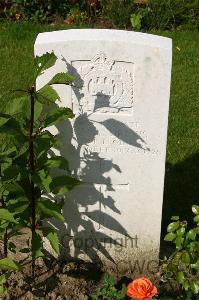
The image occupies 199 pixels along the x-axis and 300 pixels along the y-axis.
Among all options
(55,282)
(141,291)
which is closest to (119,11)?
(55,282)

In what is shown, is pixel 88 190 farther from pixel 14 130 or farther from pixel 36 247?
pixel 14 130

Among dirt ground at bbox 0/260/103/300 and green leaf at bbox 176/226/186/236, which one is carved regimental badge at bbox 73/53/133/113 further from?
dirt ground at bbox 0/260/103/300

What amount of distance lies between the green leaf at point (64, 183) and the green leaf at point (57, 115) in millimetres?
394

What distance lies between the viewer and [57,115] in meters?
3.12

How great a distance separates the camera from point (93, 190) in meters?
3.71

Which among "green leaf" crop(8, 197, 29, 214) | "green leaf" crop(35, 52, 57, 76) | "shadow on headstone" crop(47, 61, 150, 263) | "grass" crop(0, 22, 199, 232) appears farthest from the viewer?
"grass" crop(0, 22, 199, 232)

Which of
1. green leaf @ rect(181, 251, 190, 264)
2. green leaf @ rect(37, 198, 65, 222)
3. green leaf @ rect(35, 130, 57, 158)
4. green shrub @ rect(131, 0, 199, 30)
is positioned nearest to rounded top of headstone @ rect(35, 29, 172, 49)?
green leaf @ rect(35, 130, 57, 158)

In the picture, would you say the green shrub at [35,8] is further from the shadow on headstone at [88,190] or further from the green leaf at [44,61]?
the green leaf at [44,61]

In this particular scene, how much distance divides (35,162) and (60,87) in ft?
1.51

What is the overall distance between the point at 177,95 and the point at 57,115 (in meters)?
3.27

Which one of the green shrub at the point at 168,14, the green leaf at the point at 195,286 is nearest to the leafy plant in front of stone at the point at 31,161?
the green leaf at the point at 195,286

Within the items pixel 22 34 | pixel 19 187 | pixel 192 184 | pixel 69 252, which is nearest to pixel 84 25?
pixel 22 34

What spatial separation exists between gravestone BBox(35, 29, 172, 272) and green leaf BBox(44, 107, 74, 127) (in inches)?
9.6

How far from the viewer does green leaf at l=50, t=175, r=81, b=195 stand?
11.0 feet
